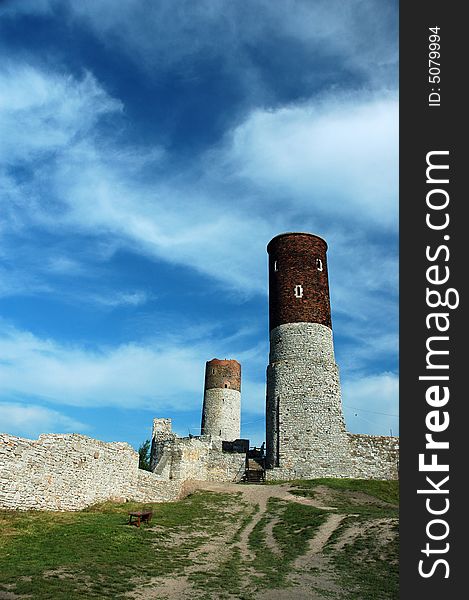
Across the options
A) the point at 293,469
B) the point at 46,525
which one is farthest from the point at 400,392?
the point at 293,469

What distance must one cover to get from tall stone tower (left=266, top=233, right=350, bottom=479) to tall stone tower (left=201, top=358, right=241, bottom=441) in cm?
1627

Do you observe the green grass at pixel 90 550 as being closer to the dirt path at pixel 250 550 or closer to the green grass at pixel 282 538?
the dirt path at pixel 250 550

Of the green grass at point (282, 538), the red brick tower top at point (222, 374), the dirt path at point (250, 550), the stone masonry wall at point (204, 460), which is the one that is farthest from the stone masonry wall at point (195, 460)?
the red brick tower top at point (222, 374)

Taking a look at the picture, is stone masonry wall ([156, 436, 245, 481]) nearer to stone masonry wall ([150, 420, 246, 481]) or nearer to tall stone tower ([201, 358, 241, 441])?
stone masonry wall ([150, 420, 246, 481])

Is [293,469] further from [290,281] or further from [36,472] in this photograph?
[36,472]

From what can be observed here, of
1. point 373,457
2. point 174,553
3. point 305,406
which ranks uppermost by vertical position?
point 305,406

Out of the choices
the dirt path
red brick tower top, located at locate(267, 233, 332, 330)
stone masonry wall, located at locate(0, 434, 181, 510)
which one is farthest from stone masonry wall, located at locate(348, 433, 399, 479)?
stone masonry wall, located at locate(0, 434, 181, 510)

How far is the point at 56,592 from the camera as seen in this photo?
9570mm

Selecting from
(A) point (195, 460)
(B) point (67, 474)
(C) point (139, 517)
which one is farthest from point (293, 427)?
(B) point (67, 474)

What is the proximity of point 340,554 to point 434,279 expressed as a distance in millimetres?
9857

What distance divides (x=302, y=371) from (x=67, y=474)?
1822cm

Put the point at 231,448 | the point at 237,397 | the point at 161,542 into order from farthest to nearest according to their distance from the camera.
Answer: the point at 237,397 < the point at 231,448 < the point at 161,542

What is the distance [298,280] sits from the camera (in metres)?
35.0

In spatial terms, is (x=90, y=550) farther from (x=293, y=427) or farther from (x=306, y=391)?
(x=306, y=391)
